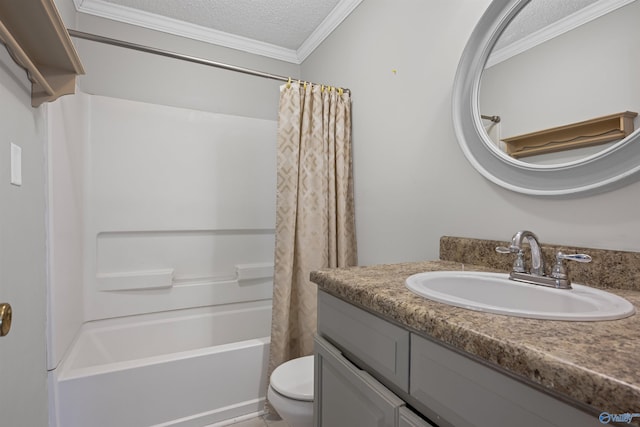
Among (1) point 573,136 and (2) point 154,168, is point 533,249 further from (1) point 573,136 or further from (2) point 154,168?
(2) point 154,168

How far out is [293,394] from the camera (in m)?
1.28

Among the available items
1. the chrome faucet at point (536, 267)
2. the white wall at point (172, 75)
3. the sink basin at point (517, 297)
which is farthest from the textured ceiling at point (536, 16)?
the white wall at point (172, 75)

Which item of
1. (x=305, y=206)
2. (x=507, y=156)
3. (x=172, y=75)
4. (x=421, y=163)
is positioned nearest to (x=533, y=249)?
(x=507, y=156)

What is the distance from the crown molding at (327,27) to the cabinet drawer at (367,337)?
183 centimetres

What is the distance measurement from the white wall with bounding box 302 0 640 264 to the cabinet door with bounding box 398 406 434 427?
708 millimetres

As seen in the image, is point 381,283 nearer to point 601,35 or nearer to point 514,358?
point 514,358

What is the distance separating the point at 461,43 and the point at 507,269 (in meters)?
0.90

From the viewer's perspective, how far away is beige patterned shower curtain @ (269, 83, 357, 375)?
1763 millimetres

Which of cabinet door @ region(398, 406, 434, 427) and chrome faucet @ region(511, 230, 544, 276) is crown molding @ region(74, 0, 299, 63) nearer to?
chrome faucet @ region(511, 230, 544, 276)

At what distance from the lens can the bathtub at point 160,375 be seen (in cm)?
145

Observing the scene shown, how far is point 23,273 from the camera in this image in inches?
43.3

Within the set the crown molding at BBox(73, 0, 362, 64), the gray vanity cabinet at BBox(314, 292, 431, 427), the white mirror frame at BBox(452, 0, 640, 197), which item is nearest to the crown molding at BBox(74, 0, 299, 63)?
the crown molding at BBox(73, 0, 362, 64)

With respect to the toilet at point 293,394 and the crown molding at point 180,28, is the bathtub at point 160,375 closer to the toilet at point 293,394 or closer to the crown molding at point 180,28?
the toilet at point 293,394

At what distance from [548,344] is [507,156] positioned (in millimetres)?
789
